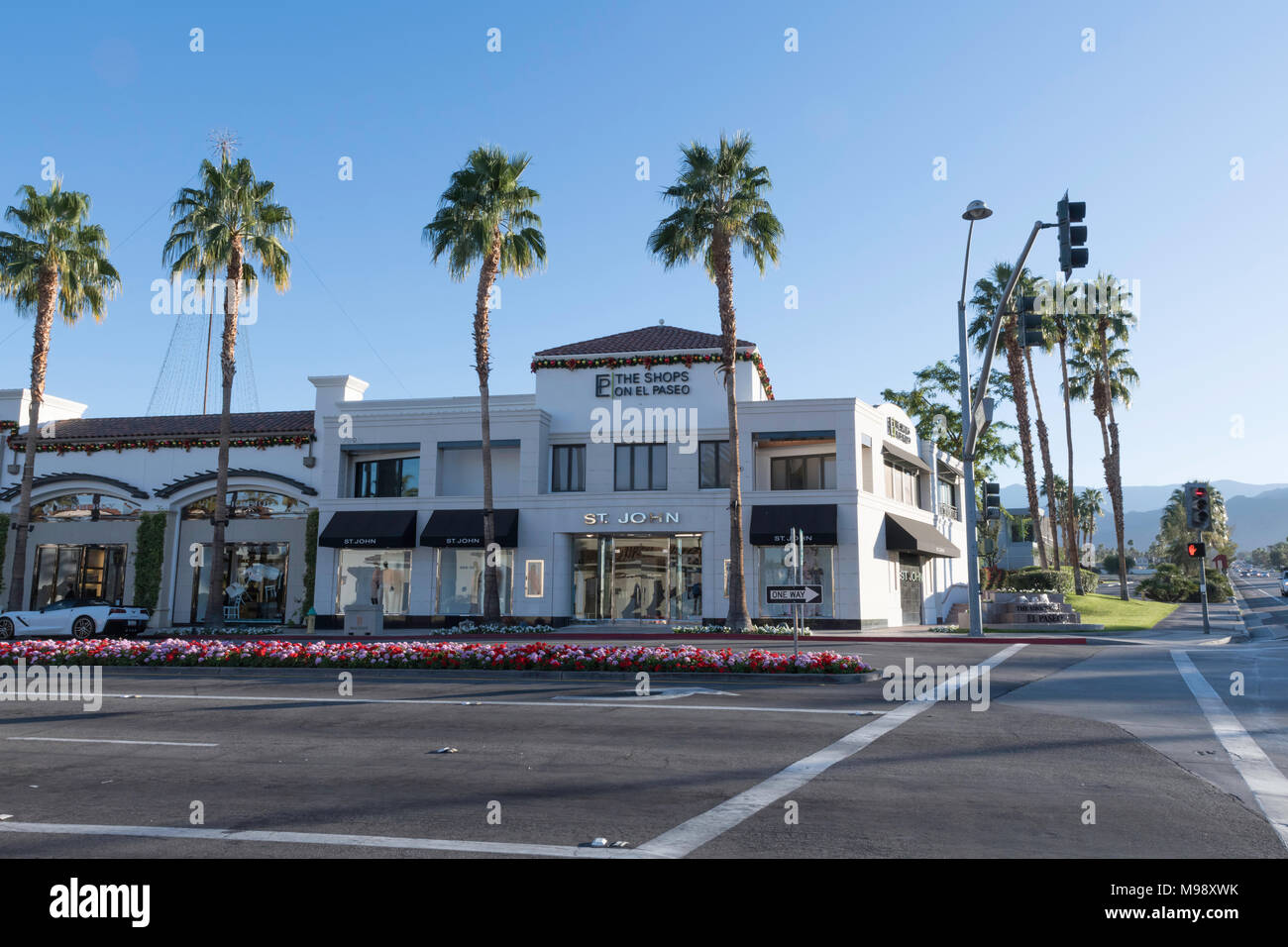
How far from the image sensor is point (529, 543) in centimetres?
3316

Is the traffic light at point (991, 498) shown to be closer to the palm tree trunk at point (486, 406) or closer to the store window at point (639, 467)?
the store window at point (639, 467)

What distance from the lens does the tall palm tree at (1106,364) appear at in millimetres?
46625

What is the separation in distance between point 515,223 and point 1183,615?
3215 cm

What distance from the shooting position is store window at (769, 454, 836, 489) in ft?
108

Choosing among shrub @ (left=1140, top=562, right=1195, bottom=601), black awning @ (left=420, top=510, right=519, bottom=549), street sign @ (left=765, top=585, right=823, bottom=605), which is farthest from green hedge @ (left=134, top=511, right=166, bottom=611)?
shrub @ (left=1140, top=562, right=1195, bottom=601)

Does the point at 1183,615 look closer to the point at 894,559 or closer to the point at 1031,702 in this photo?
the point at 894,559

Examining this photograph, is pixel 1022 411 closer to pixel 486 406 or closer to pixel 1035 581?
pixel 1035 581

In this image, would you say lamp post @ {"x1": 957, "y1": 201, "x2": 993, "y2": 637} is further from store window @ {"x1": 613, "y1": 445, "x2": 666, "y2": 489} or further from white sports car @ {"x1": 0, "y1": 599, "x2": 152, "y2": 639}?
white sports car @ {"x1": 0, "y1": 599, "x2": 152, "y2": 639}

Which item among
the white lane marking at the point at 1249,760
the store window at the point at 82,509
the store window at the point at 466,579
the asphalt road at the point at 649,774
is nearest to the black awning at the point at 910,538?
the store window at the point at 466,579

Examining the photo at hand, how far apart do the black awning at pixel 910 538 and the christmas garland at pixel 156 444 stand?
75.1ft

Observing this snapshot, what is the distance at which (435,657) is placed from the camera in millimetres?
17719

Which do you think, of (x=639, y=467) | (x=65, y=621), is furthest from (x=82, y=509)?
(x=639, y=467)
